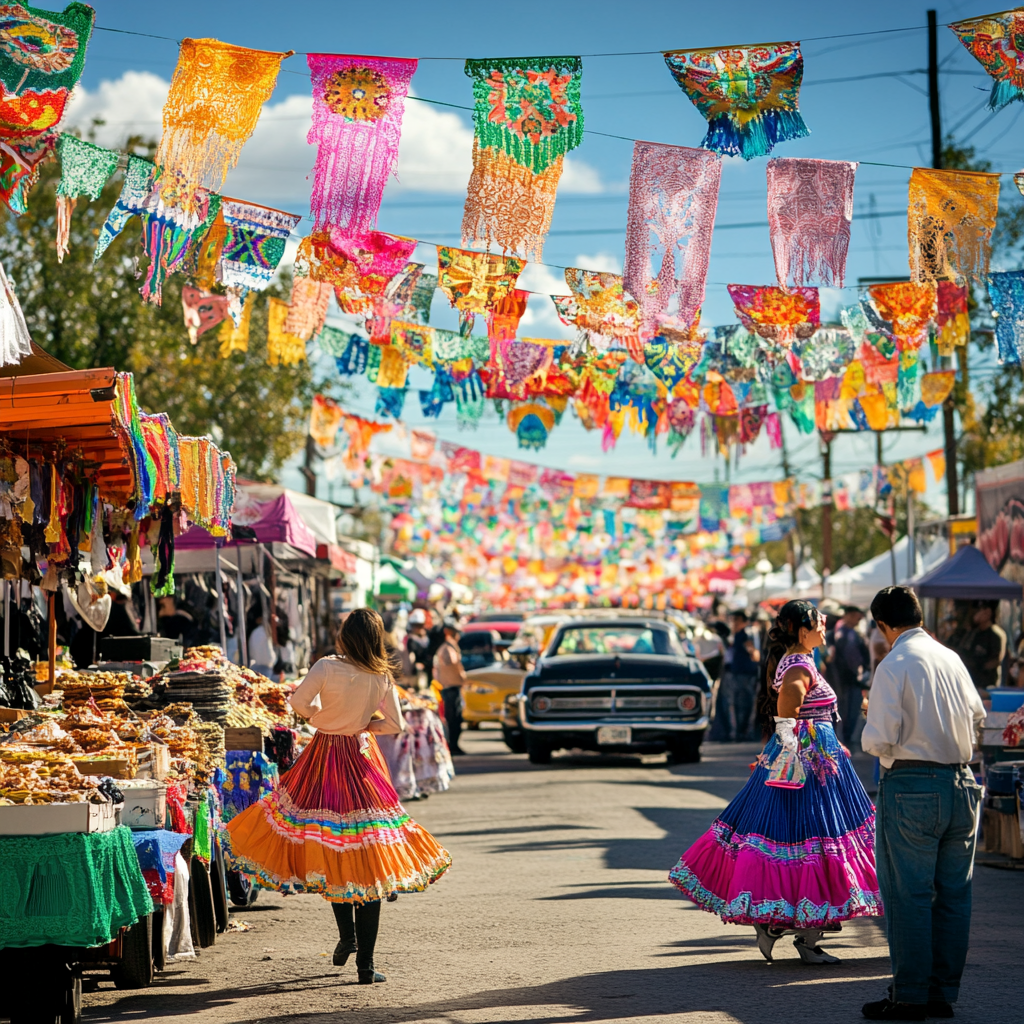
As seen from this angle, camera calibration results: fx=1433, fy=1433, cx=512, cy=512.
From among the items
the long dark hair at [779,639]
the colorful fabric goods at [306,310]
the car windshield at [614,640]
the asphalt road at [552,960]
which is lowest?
the asphalt road at [552,960]

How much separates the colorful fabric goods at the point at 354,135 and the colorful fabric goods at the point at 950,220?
4.14 meters

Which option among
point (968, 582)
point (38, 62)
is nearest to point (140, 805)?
point (38, 62)

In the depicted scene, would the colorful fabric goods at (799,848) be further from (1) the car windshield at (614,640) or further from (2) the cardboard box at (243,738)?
(1) the car windshield at (614,640)

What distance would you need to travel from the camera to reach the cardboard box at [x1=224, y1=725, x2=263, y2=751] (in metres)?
9.50

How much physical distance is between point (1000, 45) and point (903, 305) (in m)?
5.71

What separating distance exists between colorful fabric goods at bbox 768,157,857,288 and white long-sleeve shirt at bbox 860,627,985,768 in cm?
533

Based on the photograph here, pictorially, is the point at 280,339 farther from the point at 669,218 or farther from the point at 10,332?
the point at 10,332

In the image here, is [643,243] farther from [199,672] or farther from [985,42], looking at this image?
[199,672]

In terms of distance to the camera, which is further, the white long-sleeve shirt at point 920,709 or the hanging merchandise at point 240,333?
the hanging merchandise at point 240,333

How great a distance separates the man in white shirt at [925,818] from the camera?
6.06m

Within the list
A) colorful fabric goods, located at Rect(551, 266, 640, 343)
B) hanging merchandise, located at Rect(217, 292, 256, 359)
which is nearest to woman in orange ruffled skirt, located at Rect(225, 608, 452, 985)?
hanging merchandise, located at Rect(217, 292, 256, 359)

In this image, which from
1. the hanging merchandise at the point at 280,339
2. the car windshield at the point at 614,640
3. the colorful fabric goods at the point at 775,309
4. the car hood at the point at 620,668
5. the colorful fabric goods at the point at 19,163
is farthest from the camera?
the car windshield at the point at 614,640

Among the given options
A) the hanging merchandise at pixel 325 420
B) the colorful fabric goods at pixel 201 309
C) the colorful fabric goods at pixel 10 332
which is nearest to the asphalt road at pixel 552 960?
the colorful fabric goods at pixel 10 332

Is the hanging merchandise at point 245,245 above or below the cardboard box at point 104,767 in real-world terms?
above
